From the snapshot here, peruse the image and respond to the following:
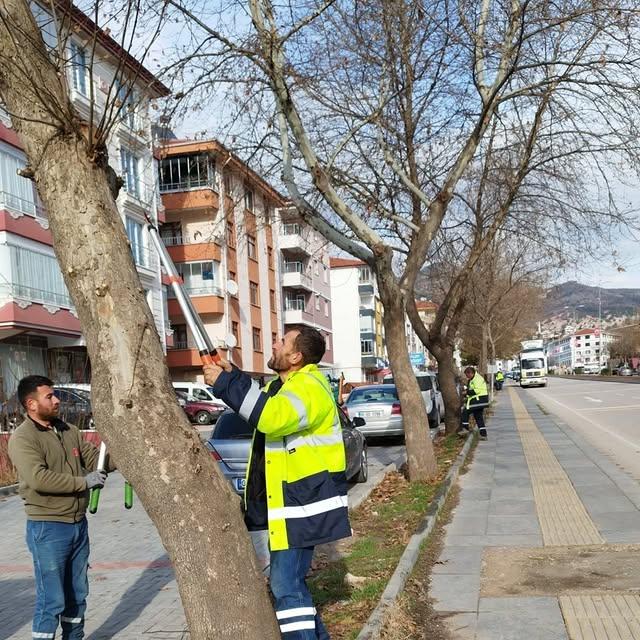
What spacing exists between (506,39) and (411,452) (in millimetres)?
5852

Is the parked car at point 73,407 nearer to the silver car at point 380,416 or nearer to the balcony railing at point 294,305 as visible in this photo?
the silver car at point 380,416

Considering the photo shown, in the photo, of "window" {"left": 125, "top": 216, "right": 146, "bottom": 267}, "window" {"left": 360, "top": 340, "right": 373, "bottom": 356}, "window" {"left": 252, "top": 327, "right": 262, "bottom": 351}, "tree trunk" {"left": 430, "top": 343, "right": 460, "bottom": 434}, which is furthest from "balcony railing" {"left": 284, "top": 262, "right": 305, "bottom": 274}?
"tree trunk" {"left": 430, "top": 343, "right": 460, "bottom": 434}

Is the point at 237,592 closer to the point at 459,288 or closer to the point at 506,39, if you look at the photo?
the point at 506,39

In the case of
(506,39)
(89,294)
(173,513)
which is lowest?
(173,513)

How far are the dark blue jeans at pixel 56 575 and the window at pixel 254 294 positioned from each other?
44026 millimetres

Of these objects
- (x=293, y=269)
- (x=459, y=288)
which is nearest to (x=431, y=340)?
(x=459, y=288)

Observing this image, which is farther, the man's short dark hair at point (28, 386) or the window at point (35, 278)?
the window at point (35, 278)

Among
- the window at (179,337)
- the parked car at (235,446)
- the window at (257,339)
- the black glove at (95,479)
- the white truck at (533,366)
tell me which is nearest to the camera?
the black glove at (95,479)

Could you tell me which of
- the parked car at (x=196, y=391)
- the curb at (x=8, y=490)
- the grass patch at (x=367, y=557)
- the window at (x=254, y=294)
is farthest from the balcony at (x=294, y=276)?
the grass patch at (x=367, y=557)

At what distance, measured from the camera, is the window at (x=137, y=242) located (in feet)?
118

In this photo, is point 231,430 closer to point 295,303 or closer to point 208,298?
point 208,298

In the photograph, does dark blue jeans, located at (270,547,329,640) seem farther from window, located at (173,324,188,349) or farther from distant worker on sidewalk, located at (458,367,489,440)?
window, located at (173,324,188,349)

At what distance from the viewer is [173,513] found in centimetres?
351

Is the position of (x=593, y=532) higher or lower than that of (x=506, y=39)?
lower
